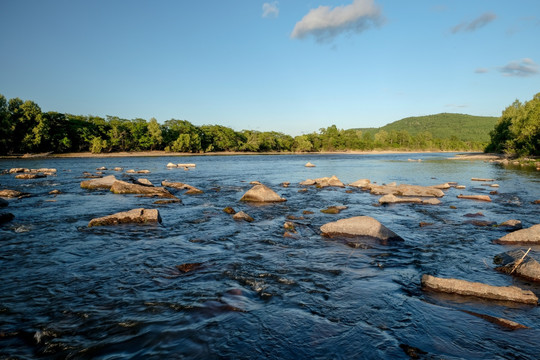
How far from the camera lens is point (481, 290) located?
21.7ft

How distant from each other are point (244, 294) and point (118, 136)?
118 meters

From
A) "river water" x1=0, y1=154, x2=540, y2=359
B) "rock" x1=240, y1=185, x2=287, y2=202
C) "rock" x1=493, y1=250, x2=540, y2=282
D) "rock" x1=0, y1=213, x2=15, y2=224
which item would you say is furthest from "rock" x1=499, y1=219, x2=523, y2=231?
"rock" x1=0, y1=213, x2=15, y2=224

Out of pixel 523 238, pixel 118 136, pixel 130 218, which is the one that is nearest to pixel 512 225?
pixel 523 238

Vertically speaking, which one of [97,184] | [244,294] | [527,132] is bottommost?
[244,294]

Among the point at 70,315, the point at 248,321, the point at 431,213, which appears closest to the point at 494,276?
the point at 248,321

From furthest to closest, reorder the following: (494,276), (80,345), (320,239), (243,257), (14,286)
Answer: (320,239) < (243,257) < (494,276) < (14,286) < (80,345)

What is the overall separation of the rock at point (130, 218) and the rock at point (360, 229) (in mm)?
7698

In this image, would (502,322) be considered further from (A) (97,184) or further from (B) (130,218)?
(A) (97,184)

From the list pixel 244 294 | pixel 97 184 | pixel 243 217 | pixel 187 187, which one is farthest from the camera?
pixel 187 187

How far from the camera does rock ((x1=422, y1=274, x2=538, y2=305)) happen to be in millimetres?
6363

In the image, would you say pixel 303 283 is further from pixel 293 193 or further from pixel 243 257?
pixel 293 193

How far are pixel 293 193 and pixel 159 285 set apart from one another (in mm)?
16982

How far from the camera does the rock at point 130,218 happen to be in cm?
1269

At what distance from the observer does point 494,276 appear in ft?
25.6
